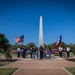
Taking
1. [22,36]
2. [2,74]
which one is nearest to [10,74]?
[2,74]

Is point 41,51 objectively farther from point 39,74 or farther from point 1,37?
point 1,37

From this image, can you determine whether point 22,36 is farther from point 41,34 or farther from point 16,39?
point 41,34

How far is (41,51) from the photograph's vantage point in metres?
33.6

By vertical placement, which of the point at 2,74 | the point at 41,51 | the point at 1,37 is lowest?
the point at 2,74

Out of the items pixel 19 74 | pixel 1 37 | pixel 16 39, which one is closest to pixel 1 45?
pixel 1 37

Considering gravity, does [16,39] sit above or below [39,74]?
above

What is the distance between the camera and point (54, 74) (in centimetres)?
1471

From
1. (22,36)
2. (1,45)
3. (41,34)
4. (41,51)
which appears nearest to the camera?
(41,51)

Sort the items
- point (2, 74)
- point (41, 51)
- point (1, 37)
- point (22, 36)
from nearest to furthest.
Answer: point (2, 74) < point (41, 51) < point (22, 36) < point (1, 37)

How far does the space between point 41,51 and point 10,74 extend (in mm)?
19013

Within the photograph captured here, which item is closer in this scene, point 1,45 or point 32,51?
point 32,51

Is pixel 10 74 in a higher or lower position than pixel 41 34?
lower

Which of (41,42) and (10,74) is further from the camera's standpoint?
(41,42)

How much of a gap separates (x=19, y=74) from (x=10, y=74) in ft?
1.65
